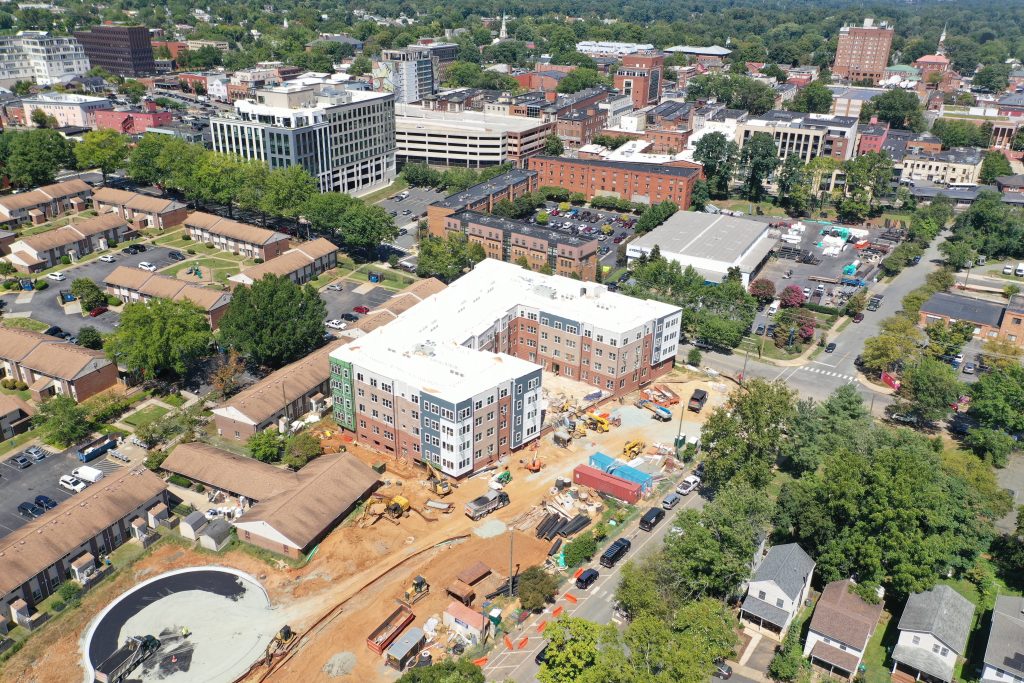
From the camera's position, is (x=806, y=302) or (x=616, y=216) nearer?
(x=806, y=302)

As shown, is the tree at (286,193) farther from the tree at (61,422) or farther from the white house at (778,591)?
the white house at (778,591)

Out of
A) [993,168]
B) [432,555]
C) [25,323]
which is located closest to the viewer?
[432,555]

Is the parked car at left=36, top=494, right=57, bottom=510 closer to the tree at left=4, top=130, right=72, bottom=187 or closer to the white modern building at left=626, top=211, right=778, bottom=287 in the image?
the white modern building at left=626, top=211, right=778, bottom=287

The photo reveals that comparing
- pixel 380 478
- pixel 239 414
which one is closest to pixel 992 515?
pixel 380 478

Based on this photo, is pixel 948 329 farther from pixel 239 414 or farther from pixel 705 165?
pixel 239 414

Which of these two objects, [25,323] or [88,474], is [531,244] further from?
[88,474]

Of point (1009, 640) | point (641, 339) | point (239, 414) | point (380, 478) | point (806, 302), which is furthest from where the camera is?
point (806, 302)

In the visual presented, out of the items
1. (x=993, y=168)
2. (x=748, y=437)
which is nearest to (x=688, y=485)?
(x=748, y=437)
